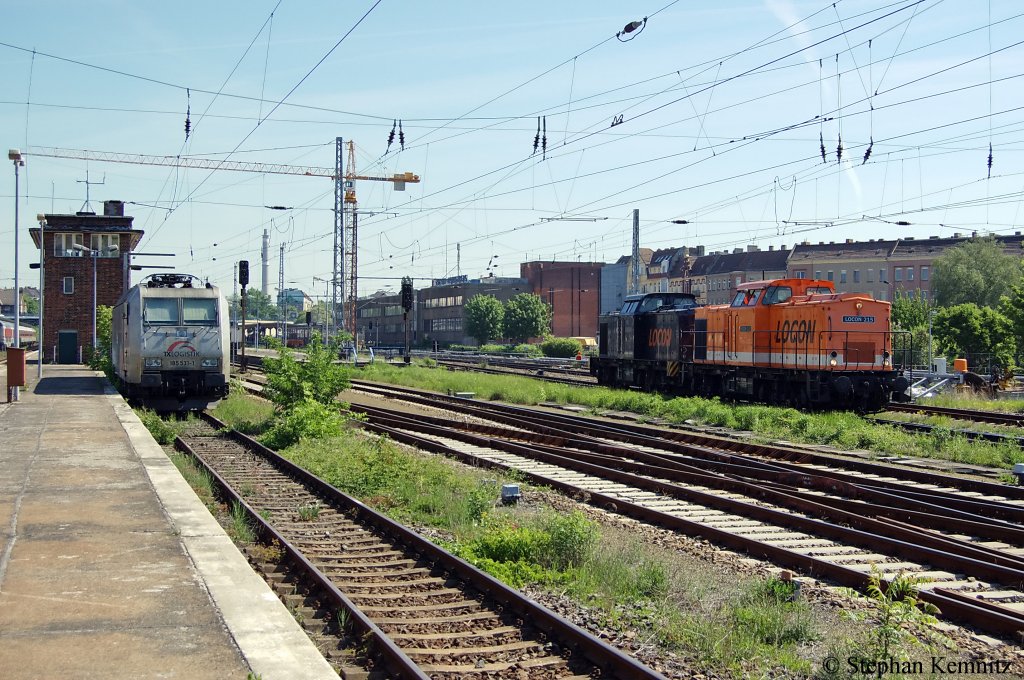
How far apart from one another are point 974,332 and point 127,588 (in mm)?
55484

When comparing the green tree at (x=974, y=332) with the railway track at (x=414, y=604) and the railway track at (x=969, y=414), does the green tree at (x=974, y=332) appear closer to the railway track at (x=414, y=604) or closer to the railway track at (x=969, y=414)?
the railway track at (x=969, y=414)

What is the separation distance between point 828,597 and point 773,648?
5.28 feet

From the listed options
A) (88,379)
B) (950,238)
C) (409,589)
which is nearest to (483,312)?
(950,238)

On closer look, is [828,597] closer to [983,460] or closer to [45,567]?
[45,567]

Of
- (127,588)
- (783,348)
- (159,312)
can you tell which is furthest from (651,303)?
(127,588)

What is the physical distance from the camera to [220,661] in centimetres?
582

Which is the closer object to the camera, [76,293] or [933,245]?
[76,293]

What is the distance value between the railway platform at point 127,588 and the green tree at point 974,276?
270 ft

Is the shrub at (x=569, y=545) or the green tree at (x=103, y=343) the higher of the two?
the green tree at (x=103, y=343)

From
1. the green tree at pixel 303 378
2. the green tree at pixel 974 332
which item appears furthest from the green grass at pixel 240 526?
the green tree at pixel 974 332

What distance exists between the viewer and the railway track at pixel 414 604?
21.1 ft

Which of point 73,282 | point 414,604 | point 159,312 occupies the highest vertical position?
point 73,282

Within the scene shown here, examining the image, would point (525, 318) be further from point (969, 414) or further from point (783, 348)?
point (969, 414)

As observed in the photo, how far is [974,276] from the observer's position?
8256 cm
